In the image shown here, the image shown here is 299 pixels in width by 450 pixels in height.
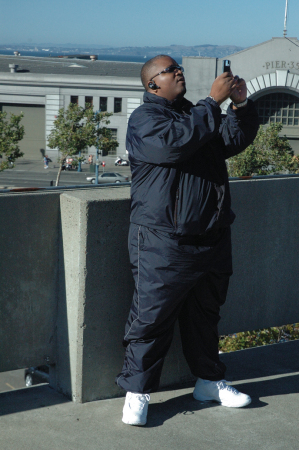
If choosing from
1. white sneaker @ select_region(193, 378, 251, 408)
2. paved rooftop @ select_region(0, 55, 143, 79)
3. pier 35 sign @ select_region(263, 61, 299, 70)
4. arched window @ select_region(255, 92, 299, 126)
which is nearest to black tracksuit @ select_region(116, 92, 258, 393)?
white sneaker @ select_region(193, 378, 251, 408)

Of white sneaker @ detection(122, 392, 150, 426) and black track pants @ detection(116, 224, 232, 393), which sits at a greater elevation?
black track pants @ detection(116, 224, 232, 393)

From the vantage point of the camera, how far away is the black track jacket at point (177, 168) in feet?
8.54

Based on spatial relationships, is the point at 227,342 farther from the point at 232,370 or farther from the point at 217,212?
the point at 217,212

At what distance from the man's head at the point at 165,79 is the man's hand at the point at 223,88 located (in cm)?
17

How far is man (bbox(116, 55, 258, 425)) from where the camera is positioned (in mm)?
2650

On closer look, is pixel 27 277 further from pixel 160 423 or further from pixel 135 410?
pixel 160 423

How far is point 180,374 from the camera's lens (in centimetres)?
348

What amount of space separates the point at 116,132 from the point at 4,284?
177 feet

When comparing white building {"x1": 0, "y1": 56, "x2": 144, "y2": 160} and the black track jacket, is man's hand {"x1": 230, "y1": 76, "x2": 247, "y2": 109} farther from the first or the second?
white building {"x1": 0, "y1": 56, "x2": 144, "y2": 160}

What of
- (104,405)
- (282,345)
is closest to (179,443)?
(104,405)

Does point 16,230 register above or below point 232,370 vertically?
above

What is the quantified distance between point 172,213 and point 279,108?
40762 mm

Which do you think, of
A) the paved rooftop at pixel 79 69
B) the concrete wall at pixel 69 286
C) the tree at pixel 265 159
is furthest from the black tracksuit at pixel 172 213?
the paved rooftop at pixel 79 69

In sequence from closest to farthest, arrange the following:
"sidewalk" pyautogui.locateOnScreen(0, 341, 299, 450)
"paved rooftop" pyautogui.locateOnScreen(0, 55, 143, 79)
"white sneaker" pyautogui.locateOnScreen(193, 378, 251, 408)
A: "sidewalk" pyautogui.locateOnScreen(0, 341, 299, 450) → "white sneaker" pyautogui.locateOnScreen(193, 378, 251, 408) → "paved rooftop" pyautogui.locateOnScreen(0, 55, 143, 79)
